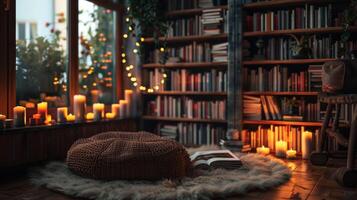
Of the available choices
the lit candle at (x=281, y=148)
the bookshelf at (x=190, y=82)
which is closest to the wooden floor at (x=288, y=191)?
the lit candle at (x=281, y=148)

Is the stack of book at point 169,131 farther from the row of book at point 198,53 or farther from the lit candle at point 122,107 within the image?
the row of book at point 198,53

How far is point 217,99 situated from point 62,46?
1.82m

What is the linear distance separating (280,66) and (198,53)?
92 centimetres

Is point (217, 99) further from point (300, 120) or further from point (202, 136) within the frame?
point (300, 120)

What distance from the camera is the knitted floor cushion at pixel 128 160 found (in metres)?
2.35

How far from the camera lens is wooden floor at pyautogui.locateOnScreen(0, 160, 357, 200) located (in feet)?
7.06

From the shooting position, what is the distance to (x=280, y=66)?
3.88 metres

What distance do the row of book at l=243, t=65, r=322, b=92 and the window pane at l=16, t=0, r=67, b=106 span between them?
190 cm

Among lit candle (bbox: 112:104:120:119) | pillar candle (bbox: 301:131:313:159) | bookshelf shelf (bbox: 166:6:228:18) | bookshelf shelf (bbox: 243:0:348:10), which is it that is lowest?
pillar candle (bbox: 301:131:313:159)

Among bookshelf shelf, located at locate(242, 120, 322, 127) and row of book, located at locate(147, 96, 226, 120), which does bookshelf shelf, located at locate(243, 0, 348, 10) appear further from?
bookshelf shelf, located at locate(242, 120, 322, 127)

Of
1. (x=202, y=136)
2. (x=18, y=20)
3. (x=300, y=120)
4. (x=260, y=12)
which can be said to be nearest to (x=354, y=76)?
(x=300, y=120)

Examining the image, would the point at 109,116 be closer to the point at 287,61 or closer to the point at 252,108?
the point at 252,108

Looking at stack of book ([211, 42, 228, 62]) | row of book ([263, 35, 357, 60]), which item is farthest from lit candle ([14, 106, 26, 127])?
row of book ([263, 35, 357, 60])

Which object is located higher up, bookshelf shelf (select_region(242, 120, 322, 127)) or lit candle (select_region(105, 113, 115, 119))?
lit candle (select_region(105, 113, 115, 119))
